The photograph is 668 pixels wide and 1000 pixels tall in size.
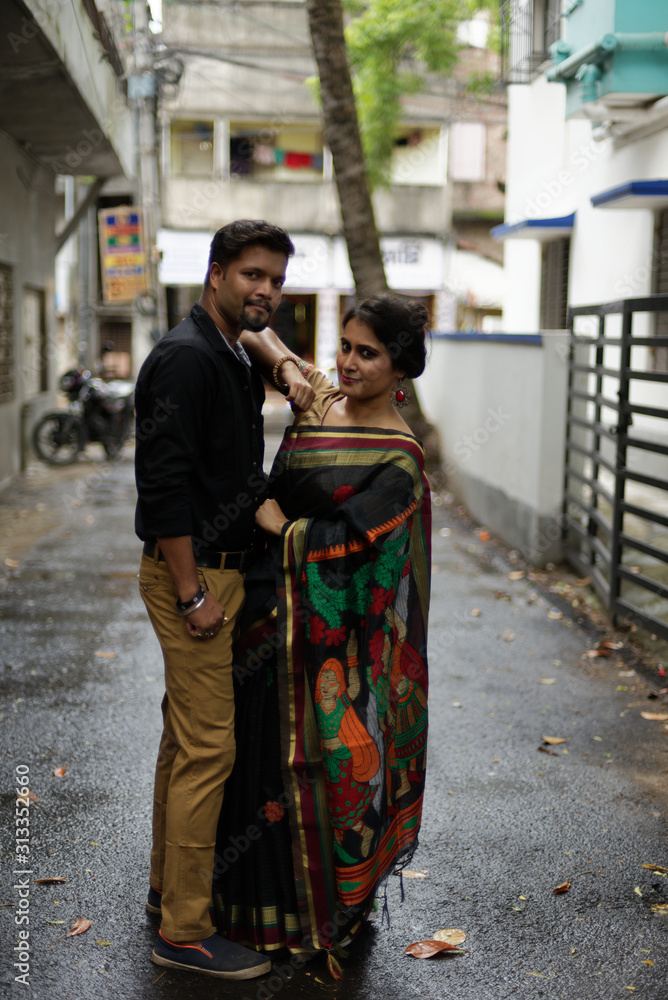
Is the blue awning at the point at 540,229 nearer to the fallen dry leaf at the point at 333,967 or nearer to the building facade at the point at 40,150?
the building facade at the point at 40,150

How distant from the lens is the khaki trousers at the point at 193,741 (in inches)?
113

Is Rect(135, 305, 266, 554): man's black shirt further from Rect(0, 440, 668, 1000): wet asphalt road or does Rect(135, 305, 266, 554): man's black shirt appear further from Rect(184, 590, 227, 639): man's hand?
Rect(0, 440, 668, 1000): wet asphalt road

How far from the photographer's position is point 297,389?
3.02 metres

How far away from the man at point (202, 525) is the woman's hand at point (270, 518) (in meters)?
0.03

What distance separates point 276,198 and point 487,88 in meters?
12.0

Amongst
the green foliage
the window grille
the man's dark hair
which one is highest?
the green foliage

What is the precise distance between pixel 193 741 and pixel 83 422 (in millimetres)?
12227

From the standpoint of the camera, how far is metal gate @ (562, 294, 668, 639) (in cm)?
602

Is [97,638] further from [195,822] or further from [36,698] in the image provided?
[195,822]

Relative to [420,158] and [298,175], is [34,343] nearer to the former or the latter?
[298,175]

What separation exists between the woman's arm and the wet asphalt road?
171 centimetres

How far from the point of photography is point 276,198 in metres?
29.1

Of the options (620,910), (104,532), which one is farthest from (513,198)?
(620,910)

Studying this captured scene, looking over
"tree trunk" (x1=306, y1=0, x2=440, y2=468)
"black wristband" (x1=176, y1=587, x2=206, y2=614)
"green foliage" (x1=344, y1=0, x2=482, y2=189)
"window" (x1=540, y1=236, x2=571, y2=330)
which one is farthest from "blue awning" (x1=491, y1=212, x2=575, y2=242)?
"black wristband" (x1=176, y1=587, x2=206, y2=614)
